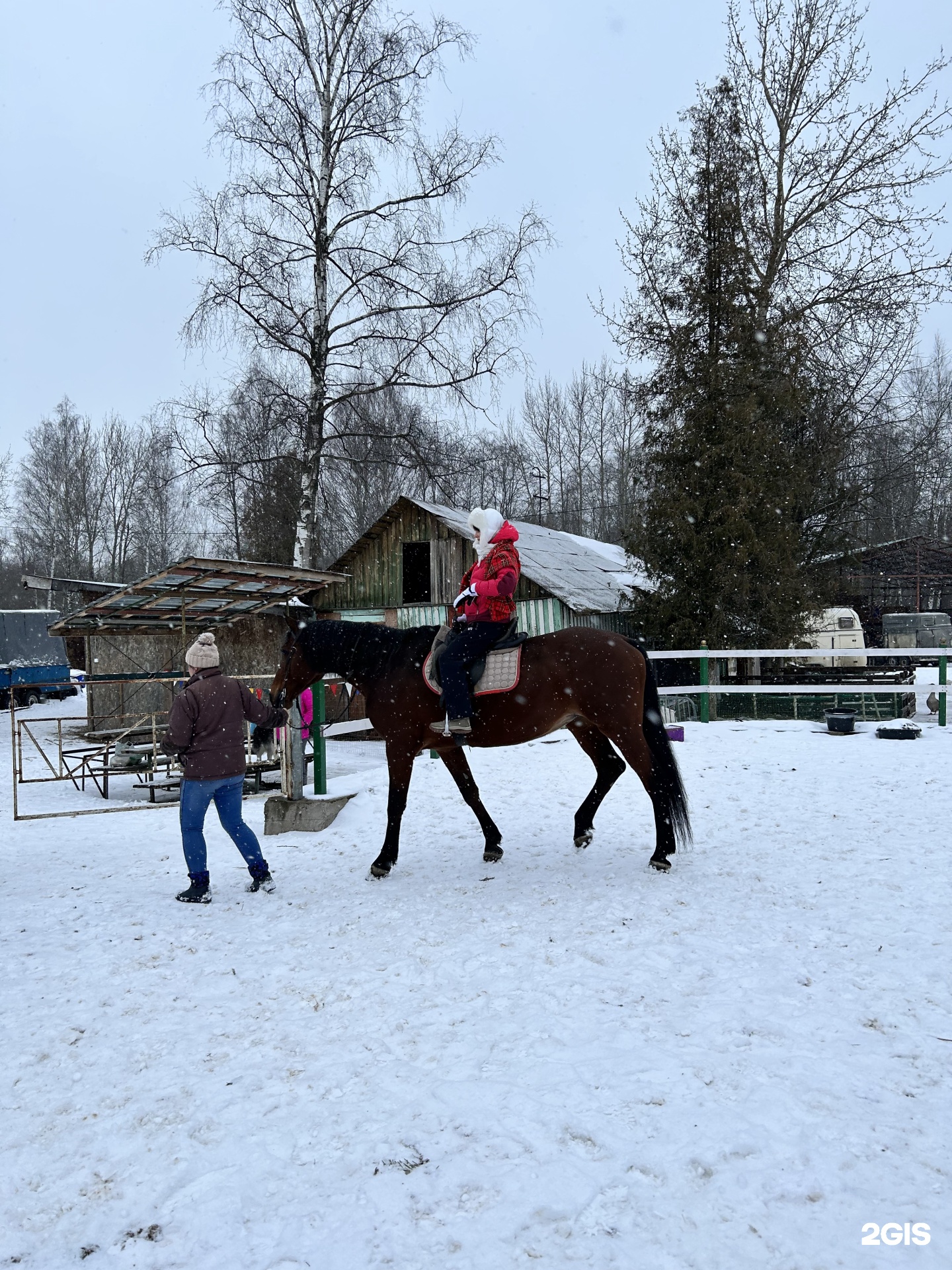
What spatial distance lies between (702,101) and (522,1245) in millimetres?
23022

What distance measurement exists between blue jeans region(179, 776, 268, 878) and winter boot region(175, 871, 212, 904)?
38 millimetres

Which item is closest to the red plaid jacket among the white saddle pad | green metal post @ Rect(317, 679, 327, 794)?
the white saddle pad

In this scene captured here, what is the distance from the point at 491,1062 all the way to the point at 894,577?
101ft

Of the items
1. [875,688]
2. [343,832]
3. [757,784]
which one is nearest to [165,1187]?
[343,832]

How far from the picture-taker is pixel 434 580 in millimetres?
18828

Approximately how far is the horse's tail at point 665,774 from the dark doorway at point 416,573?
14.3 meters

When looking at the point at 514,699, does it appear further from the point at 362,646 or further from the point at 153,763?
the point at 153,763

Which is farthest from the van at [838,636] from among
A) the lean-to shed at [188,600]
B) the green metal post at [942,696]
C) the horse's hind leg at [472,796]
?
the horse's hind leg at [472,796]

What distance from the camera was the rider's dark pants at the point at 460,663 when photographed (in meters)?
5.34

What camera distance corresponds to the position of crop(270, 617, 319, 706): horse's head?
5766 mm

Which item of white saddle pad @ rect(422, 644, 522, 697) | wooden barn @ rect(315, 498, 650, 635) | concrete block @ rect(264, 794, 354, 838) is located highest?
wooden barn @ rect(315, 498, 650, 635)

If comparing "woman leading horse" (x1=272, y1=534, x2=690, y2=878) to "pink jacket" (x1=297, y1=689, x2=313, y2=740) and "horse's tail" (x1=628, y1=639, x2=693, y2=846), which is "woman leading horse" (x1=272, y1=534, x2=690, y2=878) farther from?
"pink jacket" (x1=297, y1=689, x2=313, y2=740)

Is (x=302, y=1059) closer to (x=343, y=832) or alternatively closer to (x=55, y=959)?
(x=55, y=959)

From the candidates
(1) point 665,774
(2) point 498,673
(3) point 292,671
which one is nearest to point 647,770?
(1) point 665,774
